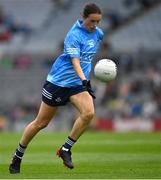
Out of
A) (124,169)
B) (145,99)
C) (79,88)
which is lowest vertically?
(145,99)

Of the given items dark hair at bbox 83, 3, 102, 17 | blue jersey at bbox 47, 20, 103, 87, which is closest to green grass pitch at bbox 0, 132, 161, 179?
blue jersey at bbox 47, 20, 103, 87

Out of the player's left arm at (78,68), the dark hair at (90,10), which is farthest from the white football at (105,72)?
the dark hair at (90,10)

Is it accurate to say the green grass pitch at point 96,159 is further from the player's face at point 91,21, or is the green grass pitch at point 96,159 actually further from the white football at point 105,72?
the player's face at point 91,21

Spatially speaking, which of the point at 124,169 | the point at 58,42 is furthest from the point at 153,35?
the point at 124,169

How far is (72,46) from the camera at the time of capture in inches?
428

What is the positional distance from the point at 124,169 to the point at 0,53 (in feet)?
65.4

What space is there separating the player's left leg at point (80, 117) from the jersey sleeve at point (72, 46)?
0.57 metres

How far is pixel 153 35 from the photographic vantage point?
103 ft

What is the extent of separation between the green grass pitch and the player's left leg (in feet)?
0.82

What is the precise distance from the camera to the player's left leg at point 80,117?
35.4 feet

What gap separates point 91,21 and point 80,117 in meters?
1.35

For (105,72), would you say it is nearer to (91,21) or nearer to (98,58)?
(91,21)

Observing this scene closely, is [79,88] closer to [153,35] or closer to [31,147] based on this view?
[31,147]

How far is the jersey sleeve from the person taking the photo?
35.5 ft
